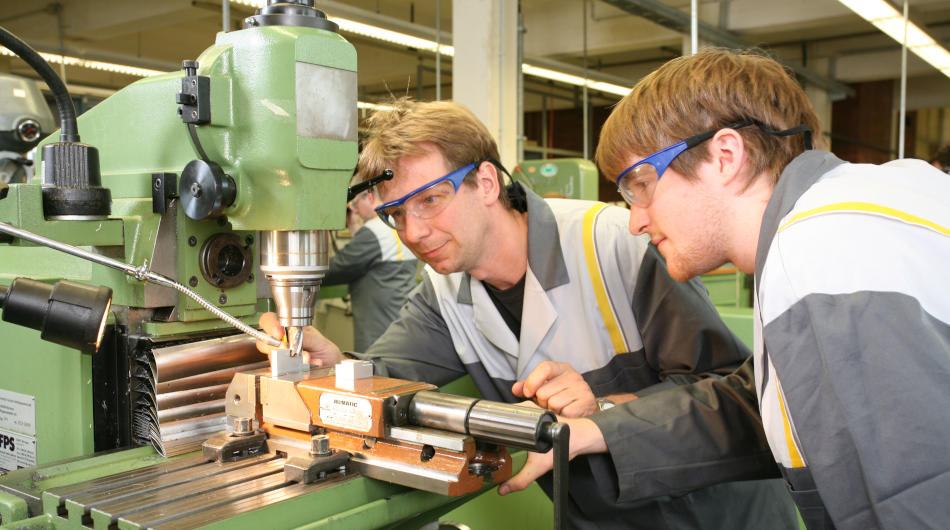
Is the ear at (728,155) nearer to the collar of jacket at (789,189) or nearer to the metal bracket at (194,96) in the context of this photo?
the collar of jacket at (789,189)

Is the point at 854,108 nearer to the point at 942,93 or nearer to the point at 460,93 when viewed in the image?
the point at 942,93

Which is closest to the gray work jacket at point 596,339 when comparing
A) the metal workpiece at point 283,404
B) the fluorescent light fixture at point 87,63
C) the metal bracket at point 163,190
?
the metal workpiece at point 283,404

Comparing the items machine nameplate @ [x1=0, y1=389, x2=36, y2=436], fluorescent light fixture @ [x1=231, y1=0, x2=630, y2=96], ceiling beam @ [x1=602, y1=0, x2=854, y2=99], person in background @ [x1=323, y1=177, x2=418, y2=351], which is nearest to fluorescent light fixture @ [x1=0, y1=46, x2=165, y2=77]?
fluorescent light fixture @ [x1=231, y1=0, x2=630, y2=96]

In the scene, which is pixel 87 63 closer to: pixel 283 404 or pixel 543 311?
pixel 543 311

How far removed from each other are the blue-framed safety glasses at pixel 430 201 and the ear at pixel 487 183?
0.05 meters

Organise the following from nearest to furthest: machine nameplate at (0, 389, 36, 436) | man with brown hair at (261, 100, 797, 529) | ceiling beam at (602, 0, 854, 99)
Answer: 1. machine nameplate at (0, 389, 36, 436)
2. man with brown hair at (261, 100, 797, 529)
3. ceiling beam at (602, 0, 854, 99)

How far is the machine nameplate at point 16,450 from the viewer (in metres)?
1.18

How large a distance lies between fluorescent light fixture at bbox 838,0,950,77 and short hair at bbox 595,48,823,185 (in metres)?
4.14

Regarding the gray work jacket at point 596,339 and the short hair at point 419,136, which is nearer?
the gray work jacket at point 596,339

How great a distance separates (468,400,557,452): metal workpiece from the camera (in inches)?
32.8

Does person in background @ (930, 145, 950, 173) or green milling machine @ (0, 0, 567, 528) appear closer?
green milling machine @ (0, 0, 567, 528)

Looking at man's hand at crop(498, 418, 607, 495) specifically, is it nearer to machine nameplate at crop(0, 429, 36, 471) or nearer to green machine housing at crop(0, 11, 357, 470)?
green machine housing at crop(0, 11, 357, 470)

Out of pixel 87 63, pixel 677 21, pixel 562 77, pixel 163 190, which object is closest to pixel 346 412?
pixel 163 190

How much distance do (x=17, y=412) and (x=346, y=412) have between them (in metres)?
0.61
